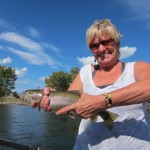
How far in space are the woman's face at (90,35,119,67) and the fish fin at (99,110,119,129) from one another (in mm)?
735

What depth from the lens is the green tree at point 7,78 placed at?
162000mm

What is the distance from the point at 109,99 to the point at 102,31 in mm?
1075

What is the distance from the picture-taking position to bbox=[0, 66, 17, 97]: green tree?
16200 cm

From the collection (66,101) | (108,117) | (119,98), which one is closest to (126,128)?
(108,117)

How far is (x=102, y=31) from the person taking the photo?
3951mm

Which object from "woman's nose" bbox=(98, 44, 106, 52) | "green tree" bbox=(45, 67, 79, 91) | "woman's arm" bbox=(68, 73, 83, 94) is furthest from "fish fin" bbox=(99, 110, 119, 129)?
"green tree" bbox=(45, 67, 79, 91)

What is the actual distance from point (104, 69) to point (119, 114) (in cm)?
71

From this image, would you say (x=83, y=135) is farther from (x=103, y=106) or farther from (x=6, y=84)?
(x=6, y=84)

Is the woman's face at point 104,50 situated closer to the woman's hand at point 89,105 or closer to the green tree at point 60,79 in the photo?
the woman's hand at point 89,105

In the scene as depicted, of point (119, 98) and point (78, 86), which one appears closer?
point (119, 98)

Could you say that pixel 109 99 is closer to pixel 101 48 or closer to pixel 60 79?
pixel 101 48

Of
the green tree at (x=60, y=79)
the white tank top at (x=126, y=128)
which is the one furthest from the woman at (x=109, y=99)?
the green tree at (x=60, y=79)

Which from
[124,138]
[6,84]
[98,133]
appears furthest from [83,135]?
[6,84]

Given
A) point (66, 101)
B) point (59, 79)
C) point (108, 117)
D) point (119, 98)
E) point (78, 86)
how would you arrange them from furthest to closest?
point (59, 79), point (66, 101), point (78, 86), point (108, 117), point (119, 98)
